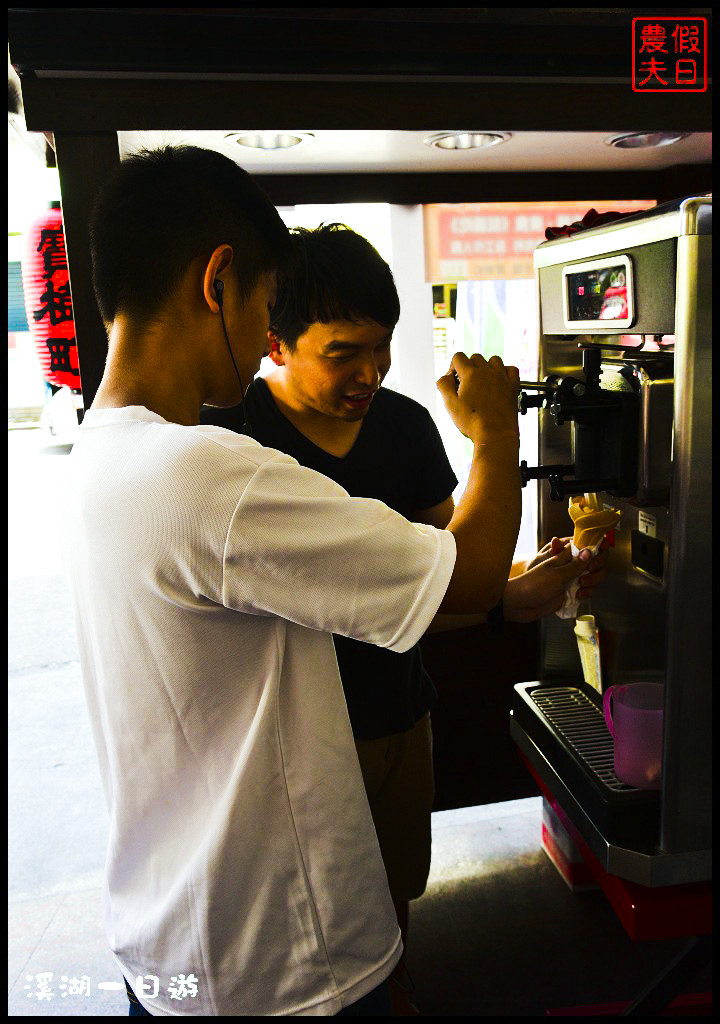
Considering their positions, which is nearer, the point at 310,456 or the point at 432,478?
the point at 310,456

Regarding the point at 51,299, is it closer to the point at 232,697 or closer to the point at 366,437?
the point at 366,437

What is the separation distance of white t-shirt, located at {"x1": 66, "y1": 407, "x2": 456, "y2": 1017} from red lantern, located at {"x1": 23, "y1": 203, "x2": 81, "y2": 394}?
4.06 ft

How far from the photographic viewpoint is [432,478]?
4.95ft

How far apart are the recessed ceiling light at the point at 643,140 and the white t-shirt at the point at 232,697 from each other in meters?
1.37

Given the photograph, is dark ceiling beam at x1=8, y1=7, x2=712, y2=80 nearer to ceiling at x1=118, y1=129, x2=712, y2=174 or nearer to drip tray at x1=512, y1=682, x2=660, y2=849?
ceiling at x1=118, y1=129, x2=712, y2=174

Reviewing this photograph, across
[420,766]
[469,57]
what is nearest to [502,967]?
[420,766]

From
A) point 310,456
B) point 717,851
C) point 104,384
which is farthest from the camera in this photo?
point 310,456

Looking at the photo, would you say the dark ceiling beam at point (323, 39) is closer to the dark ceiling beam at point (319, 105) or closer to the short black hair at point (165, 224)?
the dark ceiling beam at point (319, 105)

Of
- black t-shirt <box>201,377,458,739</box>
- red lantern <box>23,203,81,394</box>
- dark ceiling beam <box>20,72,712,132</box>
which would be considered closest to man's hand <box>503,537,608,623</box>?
black t-shirt <box>201,377,458,739</box>

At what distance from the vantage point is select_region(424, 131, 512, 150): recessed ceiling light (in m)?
1.76

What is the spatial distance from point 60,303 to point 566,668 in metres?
1.53

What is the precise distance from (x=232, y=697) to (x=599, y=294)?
0.91 meters

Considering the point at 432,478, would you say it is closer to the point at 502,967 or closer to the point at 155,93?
the point at 155,93

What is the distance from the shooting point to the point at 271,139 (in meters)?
1.75
